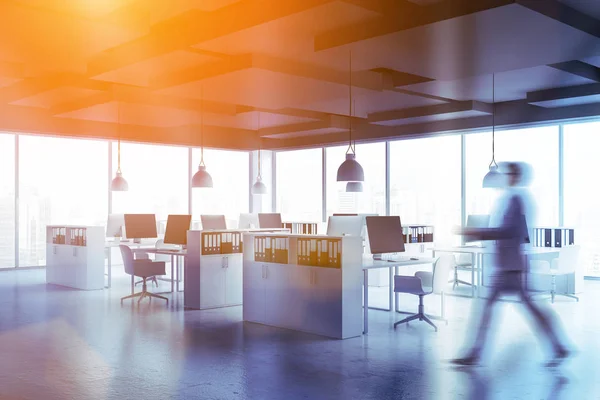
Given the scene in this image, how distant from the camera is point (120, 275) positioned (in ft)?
43.0

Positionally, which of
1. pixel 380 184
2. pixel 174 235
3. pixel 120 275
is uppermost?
pixel 380 184

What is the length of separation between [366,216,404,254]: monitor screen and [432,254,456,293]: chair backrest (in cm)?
73

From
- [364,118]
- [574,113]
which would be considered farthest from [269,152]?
[574,113]

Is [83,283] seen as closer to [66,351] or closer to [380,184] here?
[66,351]

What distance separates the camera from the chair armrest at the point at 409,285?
23.7 feet

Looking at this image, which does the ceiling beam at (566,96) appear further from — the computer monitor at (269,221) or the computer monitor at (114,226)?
the computer monitor at (114,226)

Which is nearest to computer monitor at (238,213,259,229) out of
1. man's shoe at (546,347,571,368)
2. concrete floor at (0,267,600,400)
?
concrete floor at (0,267,600,400)

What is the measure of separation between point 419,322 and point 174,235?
4138mm

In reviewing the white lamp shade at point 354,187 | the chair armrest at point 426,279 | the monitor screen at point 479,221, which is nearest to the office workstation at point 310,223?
the chair armrest at point 426,279

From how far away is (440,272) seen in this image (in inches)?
281

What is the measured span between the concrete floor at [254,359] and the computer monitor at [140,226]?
198 centimetres

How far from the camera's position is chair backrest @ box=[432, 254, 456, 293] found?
706 cm

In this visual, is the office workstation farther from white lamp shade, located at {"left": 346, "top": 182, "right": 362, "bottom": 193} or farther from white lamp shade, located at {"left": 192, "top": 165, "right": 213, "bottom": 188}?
white lamp shade, located at {"left": 346, "top": 182, "right": 362, "bottom": 193}

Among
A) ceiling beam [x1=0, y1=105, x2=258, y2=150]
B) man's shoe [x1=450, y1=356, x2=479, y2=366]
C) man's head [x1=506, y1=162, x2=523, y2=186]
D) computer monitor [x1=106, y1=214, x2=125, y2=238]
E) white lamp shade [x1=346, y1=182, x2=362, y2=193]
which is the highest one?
ceiling beam [x1=0, y1=105, x2=258, y2=150]
